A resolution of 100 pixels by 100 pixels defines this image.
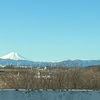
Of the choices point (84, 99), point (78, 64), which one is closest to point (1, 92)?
point (84, 99)

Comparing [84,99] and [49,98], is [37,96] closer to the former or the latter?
[49,98]

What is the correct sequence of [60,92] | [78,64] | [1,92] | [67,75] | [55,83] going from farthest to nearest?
[78,64] → [67,75] → [55,83] → [60,92] → [1,92]

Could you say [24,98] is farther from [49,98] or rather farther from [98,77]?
[98,77]

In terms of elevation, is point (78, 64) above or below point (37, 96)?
above

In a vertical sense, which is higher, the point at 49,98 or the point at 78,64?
the point at 78,64

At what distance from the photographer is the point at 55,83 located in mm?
14461

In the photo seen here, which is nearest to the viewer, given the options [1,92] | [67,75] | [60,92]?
[1,92]

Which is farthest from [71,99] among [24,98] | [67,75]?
[67,75]

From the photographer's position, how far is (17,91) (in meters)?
7.26

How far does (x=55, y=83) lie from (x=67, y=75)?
111 centimetres

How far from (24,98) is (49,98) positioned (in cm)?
49

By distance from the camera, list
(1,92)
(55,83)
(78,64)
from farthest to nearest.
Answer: (78,64) < (55,83) < (1,92)

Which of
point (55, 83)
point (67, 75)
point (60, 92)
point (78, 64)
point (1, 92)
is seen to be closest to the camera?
point (1, 92)

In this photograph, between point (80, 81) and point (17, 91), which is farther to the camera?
point (80, 81)
